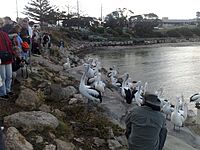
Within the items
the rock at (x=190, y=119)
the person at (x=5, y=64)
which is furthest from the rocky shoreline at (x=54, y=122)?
the rock at (x=190, y=119)

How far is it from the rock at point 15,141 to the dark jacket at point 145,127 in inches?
72.2

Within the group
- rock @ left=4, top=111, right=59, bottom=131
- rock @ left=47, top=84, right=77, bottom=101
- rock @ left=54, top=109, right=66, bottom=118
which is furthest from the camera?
rock @ left=47, top=84, right=77, bottom=101

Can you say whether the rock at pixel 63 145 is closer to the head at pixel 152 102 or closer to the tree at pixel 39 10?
the head at pixel 152 102

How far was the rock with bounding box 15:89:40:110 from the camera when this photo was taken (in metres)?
7.24

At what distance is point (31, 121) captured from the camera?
20.6ft

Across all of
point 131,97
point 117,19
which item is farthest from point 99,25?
point 131,97

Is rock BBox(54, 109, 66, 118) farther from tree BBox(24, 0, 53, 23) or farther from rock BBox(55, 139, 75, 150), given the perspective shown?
tree BBox(24, 0, 53, 23)

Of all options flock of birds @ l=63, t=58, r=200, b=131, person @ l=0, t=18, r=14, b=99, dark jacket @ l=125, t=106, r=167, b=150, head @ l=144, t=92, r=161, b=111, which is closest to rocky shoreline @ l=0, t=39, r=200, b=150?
person @ l=0, t=18, r=14, b=99

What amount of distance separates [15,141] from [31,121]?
862 mm

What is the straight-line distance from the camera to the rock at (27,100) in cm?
724

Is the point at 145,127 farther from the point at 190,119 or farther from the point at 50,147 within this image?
the point at 190,119

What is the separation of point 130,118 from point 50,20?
6220cm

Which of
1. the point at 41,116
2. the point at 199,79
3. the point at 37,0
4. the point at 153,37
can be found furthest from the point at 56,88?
the point at 153,37

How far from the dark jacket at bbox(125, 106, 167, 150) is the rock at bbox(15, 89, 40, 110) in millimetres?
3248
